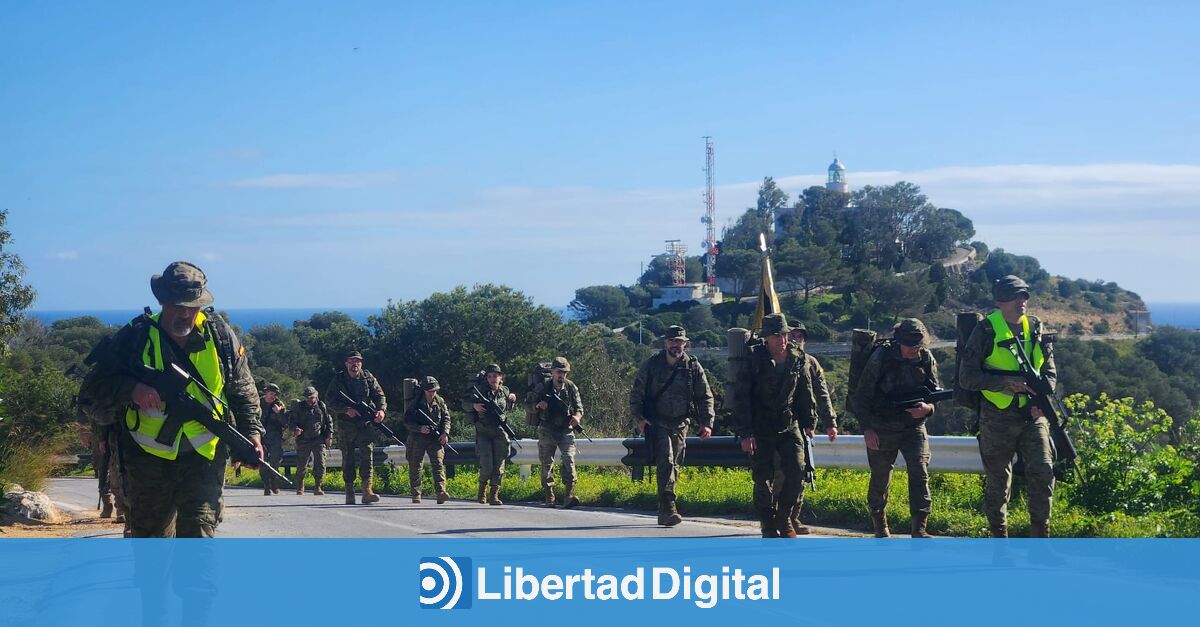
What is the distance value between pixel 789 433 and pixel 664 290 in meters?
155

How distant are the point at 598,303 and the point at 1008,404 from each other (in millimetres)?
150442

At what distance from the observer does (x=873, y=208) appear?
471 feet

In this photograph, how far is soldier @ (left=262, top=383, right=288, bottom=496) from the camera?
22.7m

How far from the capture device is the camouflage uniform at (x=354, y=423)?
18125 mm

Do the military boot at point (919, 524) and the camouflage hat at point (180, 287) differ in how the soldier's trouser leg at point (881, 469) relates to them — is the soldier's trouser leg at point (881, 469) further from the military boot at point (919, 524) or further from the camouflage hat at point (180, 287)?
the camouflage hat at point (180, 287)

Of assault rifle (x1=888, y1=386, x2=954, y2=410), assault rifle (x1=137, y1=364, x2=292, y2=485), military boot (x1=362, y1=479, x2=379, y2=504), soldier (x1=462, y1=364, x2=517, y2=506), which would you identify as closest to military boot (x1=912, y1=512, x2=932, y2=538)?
assault rifle (x1=888, y1=386, x2=954, y2=410)

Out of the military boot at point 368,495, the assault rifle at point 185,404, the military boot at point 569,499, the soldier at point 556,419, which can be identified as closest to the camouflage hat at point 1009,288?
the assault rifle at point 185,404

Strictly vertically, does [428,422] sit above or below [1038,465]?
below

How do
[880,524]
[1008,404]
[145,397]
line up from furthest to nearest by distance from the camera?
1. [880,524]
2. [1008,404]
3. [145,397]

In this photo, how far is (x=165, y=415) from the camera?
744 cm

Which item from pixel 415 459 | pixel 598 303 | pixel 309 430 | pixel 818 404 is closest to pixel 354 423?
pixel 415 459

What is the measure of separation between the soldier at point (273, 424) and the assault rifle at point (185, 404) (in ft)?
50.3
